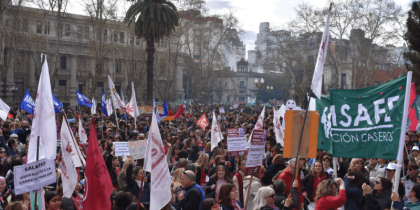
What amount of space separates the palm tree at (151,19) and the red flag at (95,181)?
20.3m

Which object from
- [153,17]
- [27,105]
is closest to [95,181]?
[27,105]

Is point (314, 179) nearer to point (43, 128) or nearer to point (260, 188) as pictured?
point (260, 188)

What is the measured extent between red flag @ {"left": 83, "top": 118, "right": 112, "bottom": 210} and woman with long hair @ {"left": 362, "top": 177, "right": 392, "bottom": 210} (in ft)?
10.3

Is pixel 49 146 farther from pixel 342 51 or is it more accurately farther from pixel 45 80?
pixel 342 51

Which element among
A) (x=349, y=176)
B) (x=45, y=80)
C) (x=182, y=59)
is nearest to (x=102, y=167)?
(x=45, y=80)

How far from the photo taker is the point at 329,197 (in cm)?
480

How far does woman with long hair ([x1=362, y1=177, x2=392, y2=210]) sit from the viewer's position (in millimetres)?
5063

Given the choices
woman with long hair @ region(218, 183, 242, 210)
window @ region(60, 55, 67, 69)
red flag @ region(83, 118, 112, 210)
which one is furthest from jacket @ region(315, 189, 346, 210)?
window @ region(60, 55, 67, 69)

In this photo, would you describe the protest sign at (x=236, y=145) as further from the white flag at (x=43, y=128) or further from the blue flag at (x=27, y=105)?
the blue flag at (x=27, y=105)

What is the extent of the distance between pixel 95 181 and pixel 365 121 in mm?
3552

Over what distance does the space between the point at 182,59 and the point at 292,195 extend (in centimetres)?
5631

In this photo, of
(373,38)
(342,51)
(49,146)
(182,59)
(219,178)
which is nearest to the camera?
(49,146)

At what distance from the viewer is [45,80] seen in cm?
611

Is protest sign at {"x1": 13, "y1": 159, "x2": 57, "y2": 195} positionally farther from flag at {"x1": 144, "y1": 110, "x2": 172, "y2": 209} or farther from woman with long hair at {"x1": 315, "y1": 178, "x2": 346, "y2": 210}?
woman with long hair at {"x1": 315, "y1": 178, "x2": 346, "y2": 210}
